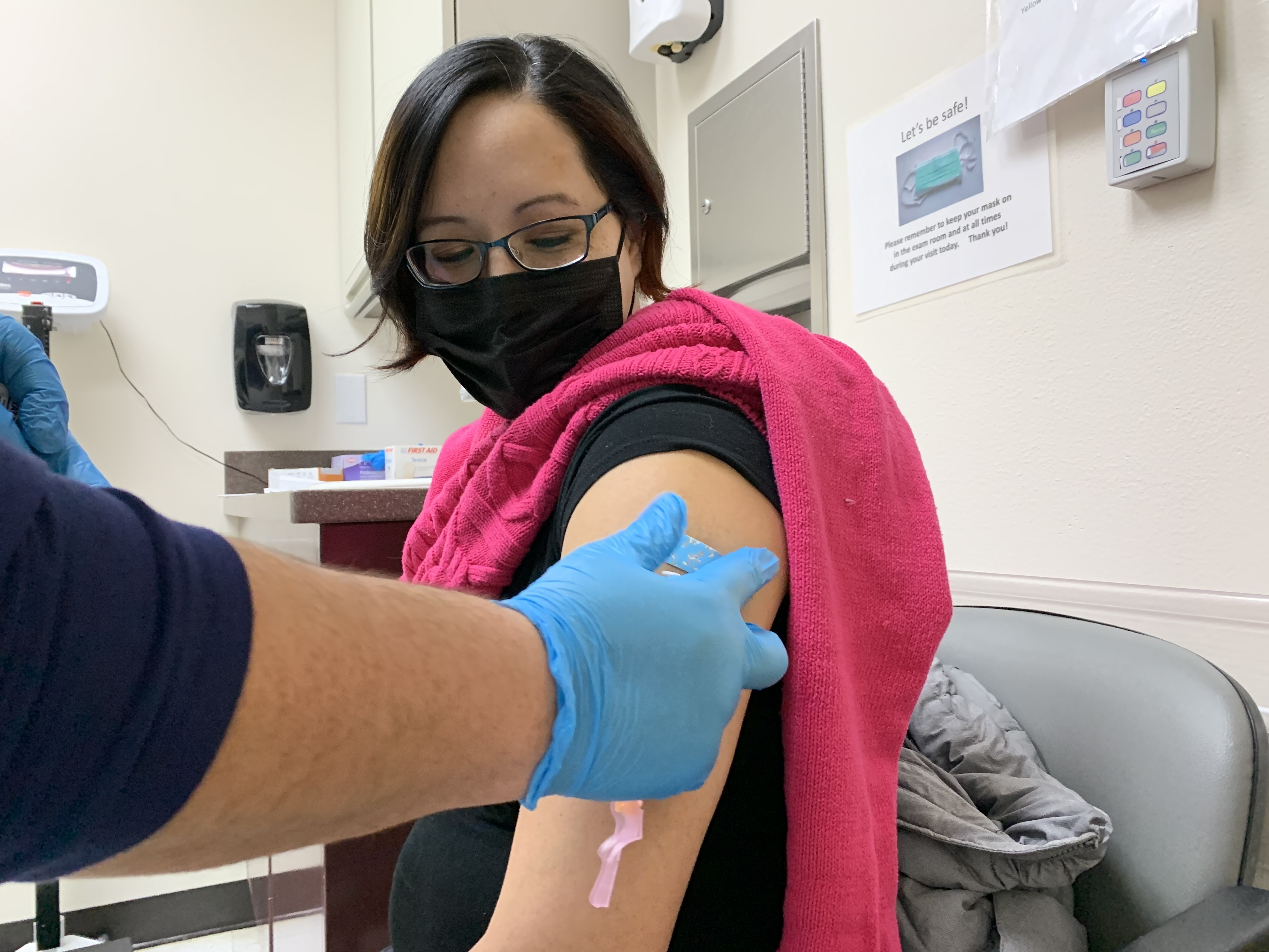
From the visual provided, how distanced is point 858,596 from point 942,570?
103 millimetres

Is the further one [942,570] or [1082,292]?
[1082,292]

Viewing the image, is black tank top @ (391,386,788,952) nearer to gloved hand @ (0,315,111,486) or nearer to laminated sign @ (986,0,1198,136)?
laminated sign @ (986,0,1198,136)

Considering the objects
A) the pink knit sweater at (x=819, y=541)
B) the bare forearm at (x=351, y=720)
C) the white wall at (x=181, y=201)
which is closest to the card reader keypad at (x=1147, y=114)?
the pink knit sweater at (x=819, y=541)

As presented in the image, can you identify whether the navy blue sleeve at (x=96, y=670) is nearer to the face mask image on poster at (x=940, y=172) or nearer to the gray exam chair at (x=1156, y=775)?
the gray exam chair at (x=1156, y=775)

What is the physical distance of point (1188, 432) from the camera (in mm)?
940

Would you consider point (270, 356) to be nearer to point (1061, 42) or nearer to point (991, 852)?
point (1061, 42)

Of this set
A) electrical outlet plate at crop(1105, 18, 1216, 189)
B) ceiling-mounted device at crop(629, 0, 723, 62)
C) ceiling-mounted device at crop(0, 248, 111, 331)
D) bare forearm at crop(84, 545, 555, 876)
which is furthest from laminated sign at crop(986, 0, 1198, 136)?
ceiling-mounted device at crop(0, 248, 111, 331)

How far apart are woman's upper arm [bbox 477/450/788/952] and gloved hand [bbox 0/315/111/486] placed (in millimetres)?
1510

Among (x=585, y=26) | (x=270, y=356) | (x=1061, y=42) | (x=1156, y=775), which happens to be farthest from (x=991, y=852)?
(x=270, y=356)

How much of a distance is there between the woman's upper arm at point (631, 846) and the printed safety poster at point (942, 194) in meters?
0.83

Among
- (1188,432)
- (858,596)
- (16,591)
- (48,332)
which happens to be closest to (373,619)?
(16,591)

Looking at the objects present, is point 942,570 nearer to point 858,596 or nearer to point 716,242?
point 858,596

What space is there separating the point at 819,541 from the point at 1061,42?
0.87 m

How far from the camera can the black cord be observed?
2197 mm
